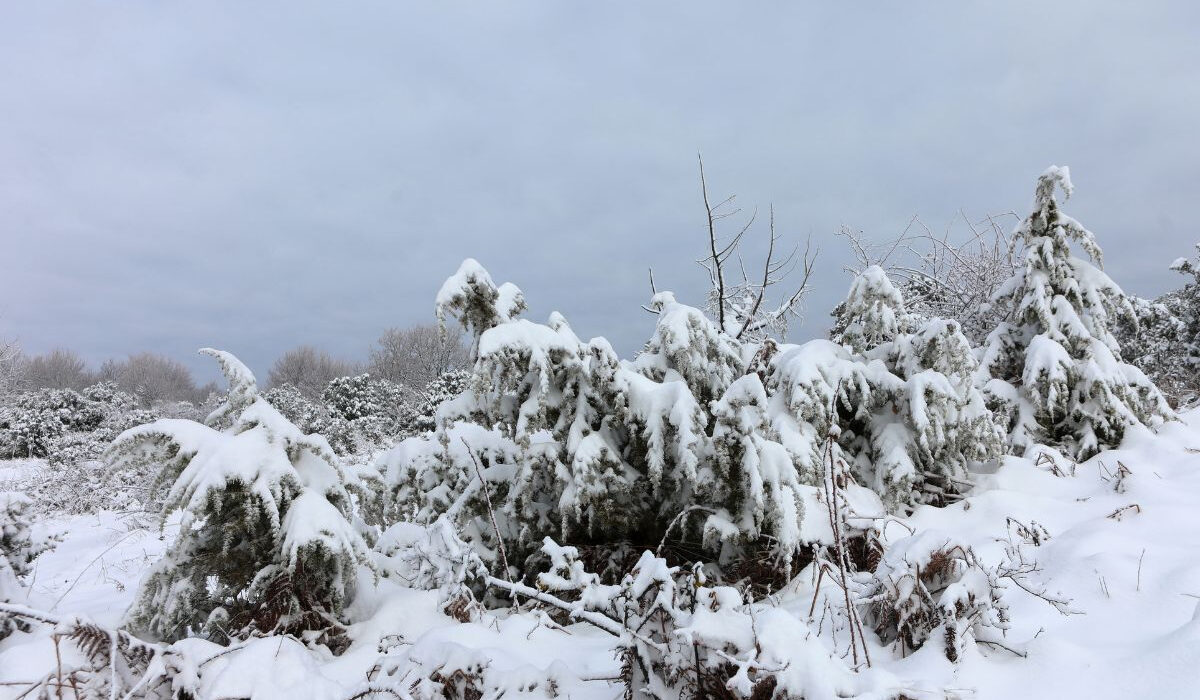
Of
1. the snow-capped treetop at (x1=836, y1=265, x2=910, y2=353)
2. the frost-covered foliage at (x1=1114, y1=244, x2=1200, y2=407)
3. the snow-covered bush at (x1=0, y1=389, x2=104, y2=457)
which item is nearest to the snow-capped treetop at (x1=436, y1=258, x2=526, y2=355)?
the snow-capped treetop at (x1=836, y1=265, x2=910, y2=353)

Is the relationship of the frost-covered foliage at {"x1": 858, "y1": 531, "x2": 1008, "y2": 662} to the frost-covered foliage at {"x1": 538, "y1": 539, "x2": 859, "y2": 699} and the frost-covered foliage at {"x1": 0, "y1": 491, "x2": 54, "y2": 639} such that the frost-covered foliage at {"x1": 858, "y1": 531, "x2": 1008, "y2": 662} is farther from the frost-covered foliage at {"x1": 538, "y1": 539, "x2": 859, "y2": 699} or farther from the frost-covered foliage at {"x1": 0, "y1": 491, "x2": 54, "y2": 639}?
the frost-covered foliage at {"x1": 0, "y1": 491, "x2": 54, "y2": 639}

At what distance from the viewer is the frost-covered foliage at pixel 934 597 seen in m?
2.02

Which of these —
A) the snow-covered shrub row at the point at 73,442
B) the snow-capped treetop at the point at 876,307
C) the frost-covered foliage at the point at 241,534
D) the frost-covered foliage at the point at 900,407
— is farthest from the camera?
the snow-covered shrub row at the point at 73,442

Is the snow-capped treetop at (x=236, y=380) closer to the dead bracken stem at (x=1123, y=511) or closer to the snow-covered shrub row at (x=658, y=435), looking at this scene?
the snow-covered shrub row at (x=658, y=435)

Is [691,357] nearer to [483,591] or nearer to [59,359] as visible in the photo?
[483,591]

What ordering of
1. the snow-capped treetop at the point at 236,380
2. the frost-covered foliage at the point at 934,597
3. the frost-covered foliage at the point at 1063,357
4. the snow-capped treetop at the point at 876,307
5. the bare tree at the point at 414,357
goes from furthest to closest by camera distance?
the bare tree at the point at 414,357 → the frost-covered foliage at the point at 1063,357 → the snow-capped treetop at the point at 876,307 → the snow-capped treetop at the point at 236,380 → the frost-covered foliage at the point at 934,597

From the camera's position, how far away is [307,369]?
36000mm

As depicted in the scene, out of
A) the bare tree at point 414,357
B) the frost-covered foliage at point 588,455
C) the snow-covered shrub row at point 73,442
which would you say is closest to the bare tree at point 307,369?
the bare tree at point 414,357

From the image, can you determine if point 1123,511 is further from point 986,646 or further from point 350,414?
point 350,414

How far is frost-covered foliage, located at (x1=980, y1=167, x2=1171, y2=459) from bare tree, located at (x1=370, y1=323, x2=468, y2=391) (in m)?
28.5

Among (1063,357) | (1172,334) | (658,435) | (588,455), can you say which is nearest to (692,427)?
(658,435)

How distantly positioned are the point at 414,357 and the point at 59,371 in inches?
971

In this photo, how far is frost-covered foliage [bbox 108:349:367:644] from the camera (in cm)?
246

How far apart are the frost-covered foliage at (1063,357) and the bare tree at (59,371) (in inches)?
1853
